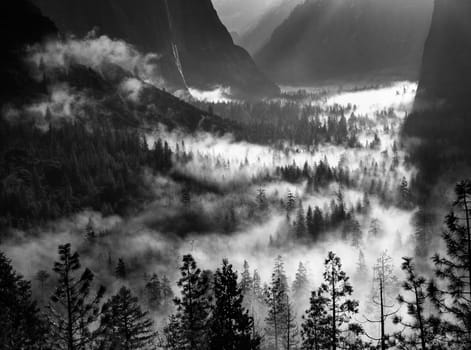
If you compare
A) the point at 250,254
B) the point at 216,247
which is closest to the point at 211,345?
the point at 250,254

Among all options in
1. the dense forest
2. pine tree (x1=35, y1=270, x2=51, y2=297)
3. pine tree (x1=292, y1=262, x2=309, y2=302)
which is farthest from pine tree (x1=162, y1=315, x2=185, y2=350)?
pine tree (x1=35, y1=270, x2=51, y2=297)

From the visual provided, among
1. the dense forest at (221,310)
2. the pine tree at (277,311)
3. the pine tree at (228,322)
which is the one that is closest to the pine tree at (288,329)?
the pine tree at (277,311)

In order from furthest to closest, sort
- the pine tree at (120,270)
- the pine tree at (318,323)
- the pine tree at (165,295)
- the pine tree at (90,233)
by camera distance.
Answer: the pine tree at (90,233)
the pine tree at (120,270)
the pine tree at (165,295)
the pine tree at (318,323)

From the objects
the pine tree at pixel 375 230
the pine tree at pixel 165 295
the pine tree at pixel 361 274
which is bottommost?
the pine tree at pixel 165 295

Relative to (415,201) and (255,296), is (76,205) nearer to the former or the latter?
(255,296)

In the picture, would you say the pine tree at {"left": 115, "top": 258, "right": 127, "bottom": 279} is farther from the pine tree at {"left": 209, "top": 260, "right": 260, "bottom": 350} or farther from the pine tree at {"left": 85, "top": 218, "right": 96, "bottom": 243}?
the pine tree at {"left": 209, "top": 260, "right": 260, "bottom": 350}

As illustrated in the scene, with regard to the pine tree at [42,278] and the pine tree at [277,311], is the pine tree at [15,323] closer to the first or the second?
the pine tree at [277,311]

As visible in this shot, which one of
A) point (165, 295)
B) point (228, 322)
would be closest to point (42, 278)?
point (165, 295)

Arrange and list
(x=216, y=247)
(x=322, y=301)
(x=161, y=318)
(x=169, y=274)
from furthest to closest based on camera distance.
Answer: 1. (x=216, y=247)
2. (x=169, y=274)
3. (x=161, y=318)
4. (x=322, y=301)
